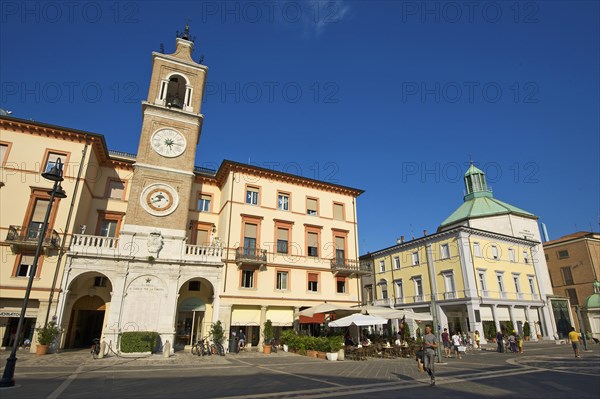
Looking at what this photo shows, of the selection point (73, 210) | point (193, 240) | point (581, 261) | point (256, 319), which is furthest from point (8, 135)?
point (581, 261)

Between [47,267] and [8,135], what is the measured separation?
30.7 ft

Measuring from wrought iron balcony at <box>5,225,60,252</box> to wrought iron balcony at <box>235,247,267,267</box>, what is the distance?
11.5 m

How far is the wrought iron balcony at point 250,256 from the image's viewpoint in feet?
81.0

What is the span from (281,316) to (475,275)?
70.2 feet

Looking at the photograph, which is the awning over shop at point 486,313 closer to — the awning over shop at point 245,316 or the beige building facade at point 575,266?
the beige building facade at point 575,266

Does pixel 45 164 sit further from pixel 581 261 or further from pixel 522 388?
pixel 581 261

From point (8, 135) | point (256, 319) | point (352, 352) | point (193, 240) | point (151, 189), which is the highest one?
point (8, 135)

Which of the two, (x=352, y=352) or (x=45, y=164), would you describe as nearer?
(x=352, y=352)

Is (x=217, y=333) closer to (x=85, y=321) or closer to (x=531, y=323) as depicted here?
(x=85, y=321)

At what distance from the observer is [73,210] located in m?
21.6

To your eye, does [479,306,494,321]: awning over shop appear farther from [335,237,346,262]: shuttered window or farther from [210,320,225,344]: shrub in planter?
[210,320,225,344]: shrub in planter

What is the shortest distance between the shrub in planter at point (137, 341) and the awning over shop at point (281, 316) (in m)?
8.87

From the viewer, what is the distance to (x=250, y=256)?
25.1 meters

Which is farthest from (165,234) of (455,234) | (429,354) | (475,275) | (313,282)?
(475,275)
